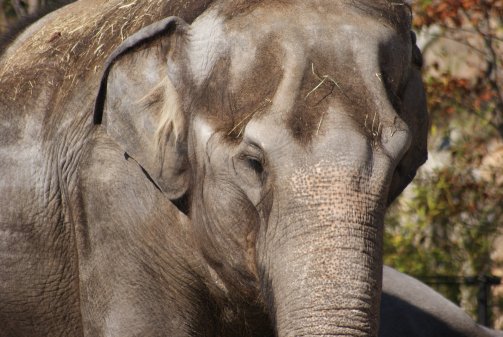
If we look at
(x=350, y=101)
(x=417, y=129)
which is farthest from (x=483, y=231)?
(x=350, y=101)

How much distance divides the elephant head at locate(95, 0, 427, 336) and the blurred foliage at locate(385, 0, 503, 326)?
12.1 ft

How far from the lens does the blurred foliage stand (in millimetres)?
8617

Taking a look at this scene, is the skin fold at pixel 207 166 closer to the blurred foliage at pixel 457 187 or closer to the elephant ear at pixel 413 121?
the elephant ear at pixel 413 121

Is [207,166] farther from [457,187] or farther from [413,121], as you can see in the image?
[457,187]

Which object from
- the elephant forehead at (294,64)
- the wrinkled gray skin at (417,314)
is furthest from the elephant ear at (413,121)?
the wrinkled gray skin at (417,314)

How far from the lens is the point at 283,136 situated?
429 cm

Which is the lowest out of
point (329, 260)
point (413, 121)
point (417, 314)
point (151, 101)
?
point (417, 314)

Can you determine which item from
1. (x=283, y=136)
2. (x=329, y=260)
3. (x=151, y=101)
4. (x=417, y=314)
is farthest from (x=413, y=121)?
(x=417, y=314)

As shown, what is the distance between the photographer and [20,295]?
532cm

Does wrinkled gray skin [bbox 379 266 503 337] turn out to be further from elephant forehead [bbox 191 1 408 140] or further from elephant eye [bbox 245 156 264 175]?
elephant eye [bbox 245 156 264 175]

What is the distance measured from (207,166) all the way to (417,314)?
9.20ft

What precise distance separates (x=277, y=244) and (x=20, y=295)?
4.56ft

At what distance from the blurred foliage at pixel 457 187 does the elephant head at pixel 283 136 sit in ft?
12.1

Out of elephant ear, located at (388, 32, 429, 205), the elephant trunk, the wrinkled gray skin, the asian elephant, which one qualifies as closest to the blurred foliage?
the wrinkled gray skin
